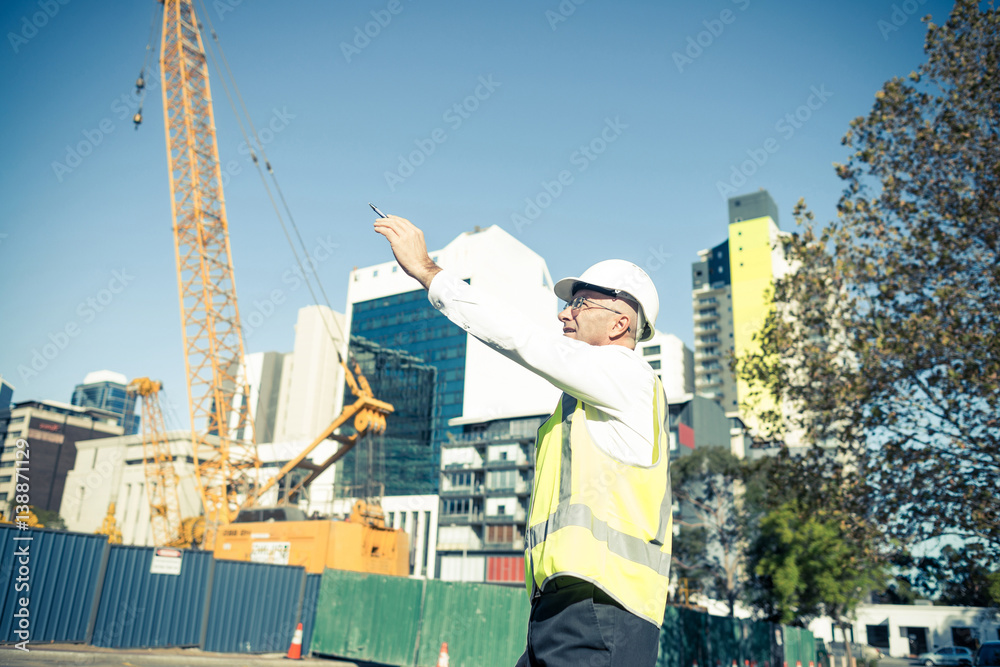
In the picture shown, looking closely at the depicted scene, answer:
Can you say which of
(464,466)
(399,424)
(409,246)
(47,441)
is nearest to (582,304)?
(409,246)

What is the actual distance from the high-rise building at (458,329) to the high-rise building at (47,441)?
60.9 m

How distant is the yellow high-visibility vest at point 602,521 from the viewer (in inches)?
75.9

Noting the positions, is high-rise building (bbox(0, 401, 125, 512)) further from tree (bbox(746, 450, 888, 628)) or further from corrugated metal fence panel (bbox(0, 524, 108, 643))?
corrugated metal fence panel (bbox(0, 524, 108, 643))

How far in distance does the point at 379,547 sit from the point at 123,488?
8572cm

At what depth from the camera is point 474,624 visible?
49.8ft

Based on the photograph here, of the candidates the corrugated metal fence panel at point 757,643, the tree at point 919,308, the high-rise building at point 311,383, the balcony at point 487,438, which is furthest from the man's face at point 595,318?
the high-rise building at point 311,383

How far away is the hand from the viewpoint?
1.98m

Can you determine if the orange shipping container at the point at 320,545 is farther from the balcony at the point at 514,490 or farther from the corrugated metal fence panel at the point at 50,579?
the balcony at the point at 514,490

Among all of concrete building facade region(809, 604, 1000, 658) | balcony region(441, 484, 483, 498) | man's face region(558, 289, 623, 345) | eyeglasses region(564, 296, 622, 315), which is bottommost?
concrete building facade region(809, 604, 1000, 658)

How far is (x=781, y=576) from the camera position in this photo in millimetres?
34312

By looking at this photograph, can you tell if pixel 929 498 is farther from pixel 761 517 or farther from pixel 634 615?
pixel 761 517

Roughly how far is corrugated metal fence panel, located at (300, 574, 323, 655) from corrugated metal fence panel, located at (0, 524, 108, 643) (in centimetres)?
532

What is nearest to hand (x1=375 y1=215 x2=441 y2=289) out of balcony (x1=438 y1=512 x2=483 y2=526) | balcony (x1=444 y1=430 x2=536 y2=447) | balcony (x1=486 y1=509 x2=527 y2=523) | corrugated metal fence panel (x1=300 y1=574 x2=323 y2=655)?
corrugated metal fence panel (x1=300 y1=574 x2=323 y2=655)

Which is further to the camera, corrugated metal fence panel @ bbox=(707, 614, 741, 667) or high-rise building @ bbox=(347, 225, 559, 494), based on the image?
high-rise building @ bbox=(347, 225, 559, 494)
